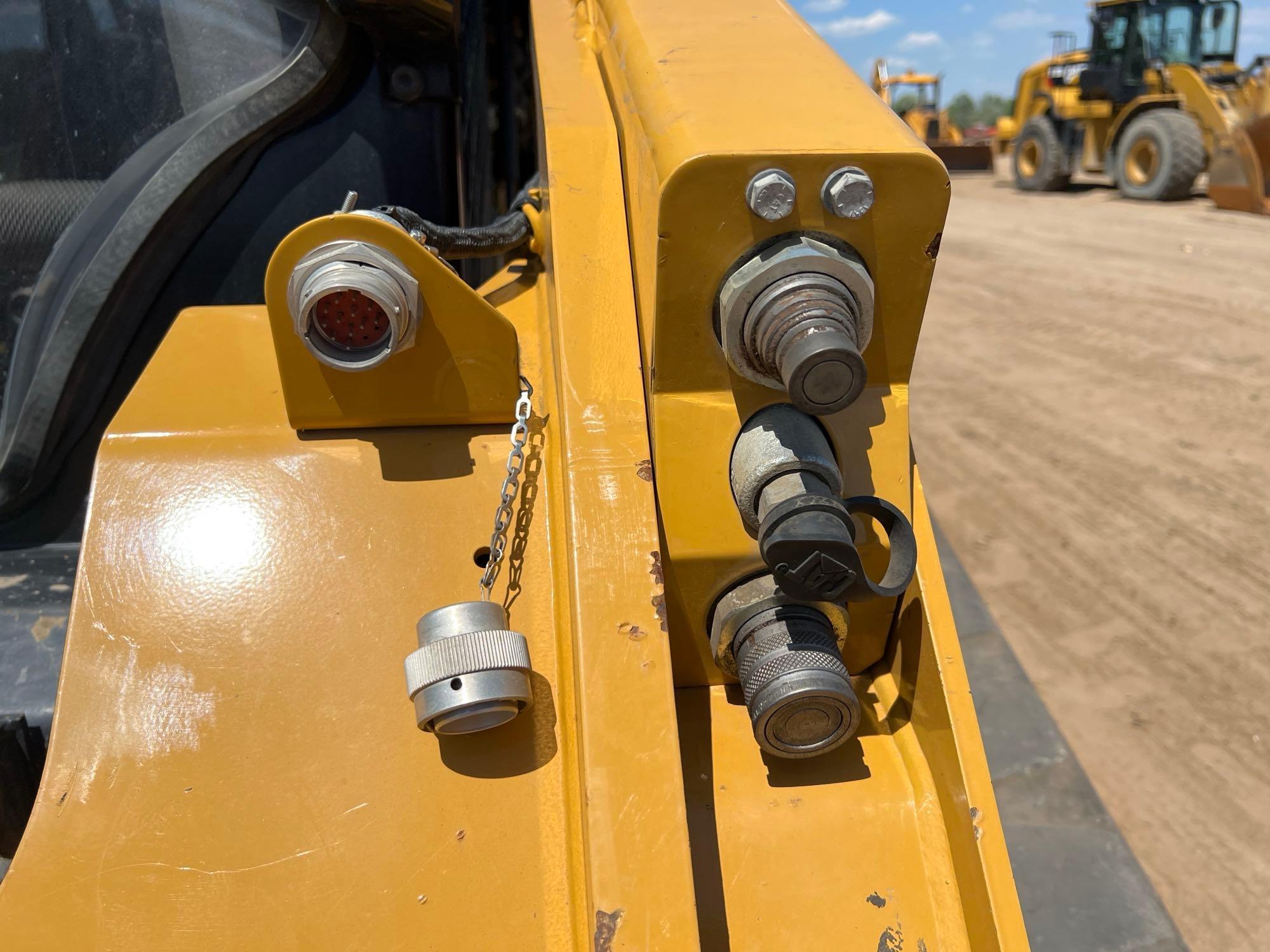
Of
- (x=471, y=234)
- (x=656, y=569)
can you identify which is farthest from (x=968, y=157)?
(x=656, y=569)

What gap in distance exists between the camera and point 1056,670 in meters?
2.92

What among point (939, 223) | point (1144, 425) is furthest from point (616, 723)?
point (1144, 425)

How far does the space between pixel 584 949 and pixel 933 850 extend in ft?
1.32

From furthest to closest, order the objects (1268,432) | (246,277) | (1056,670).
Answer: (1268,432) → (1056,670) → (246,277)

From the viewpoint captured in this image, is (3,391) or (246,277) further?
(246,277)

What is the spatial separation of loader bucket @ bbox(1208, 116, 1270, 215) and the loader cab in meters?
2.39

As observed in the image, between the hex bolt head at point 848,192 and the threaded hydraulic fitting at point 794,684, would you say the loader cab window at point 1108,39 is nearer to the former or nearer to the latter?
the hex bolt head at point 848,192

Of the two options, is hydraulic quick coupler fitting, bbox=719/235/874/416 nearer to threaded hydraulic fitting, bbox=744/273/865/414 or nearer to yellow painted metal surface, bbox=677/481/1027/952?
threaded hydraulic fitting, bbox=744/273/865/414

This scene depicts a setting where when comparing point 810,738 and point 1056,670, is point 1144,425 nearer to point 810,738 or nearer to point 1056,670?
point 1056,670

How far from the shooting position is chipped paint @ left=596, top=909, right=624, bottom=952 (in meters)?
0.85

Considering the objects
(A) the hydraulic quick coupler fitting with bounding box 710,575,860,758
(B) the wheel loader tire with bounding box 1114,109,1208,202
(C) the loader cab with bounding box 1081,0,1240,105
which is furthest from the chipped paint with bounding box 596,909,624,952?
(C) the loader cab with bounding box 1081,0,1240,105

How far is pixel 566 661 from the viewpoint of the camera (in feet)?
3.45

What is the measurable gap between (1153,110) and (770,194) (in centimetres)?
1330

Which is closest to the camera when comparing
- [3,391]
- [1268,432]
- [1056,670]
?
[3,391]
